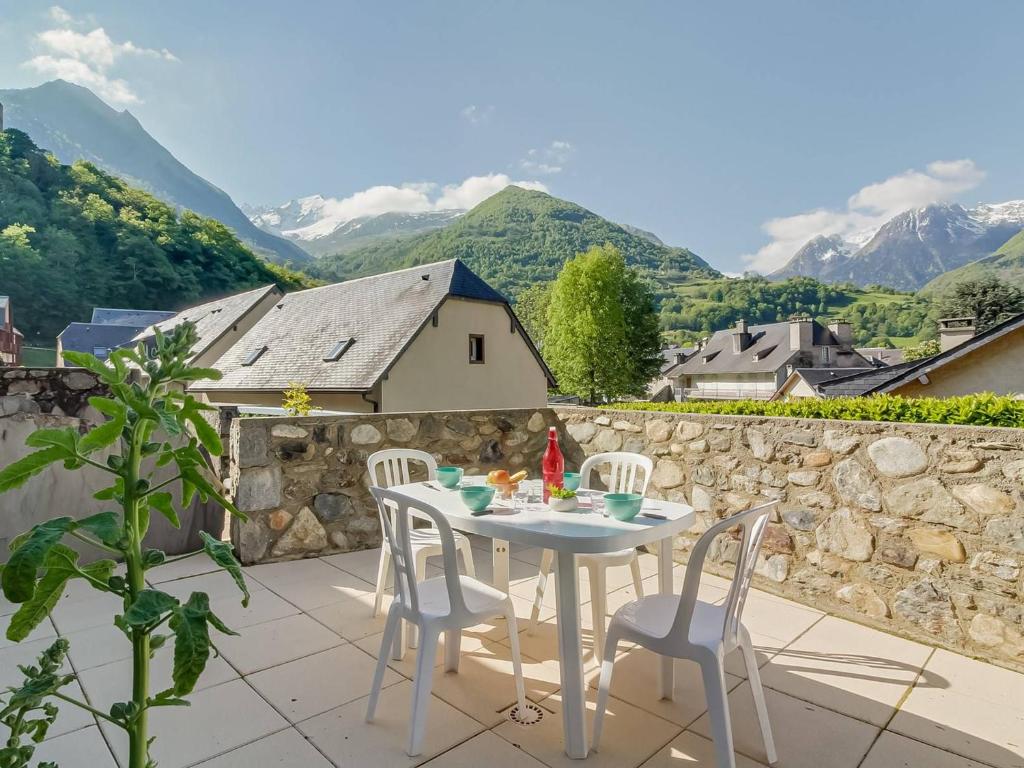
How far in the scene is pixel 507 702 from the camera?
6.79ft

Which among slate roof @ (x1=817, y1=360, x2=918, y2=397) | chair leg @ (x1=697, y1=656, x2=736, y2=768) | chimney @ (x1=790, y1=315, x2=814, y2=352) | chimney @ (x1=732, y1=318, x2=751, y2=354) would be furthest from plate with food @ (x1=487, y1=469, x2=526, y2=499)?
chimney @ (x1=732, y1=318, x2=751, y2=354)

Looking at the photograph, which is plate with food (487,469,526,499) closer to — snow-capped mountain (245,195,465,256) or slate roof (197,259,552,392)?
slate roof (197,259,552,392)

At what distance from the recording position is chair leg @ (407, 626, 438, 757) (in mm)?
1770

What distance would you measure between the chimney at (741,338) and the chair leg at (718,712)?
34.9 m

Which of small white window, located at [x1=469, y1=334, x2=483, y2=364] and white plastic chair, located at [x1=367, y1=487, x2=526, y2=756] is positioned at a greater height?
small white window, located at [x1=469, y1=334, x2=483, y2=364]

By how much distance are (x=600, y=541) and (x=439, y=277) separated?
13124 millimetres

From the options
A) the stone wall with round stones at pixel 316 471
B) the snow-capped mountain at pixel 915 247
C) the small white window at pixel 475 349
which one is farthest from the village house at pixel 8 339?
the snow-capped mountain at pixel 915 247

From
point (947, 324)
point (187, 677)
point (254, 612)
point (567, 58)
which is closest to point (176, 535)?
point (254, 612)

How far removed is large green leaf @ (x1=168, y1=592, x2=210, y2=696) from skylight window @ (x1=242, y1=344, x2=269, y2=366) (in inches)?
642

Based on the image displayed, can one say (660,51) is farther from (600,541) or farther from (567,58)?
(600,541)

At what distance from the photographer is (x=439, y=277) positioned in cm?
1429

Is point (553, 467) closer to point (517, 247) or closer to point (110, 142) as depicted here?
point (517, 247)

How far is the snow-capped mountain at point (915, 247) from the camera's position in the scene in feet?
392

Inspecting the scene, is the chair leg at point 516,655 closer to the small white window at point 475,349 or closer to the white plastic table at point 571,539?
the white plastic table at point 571,539
